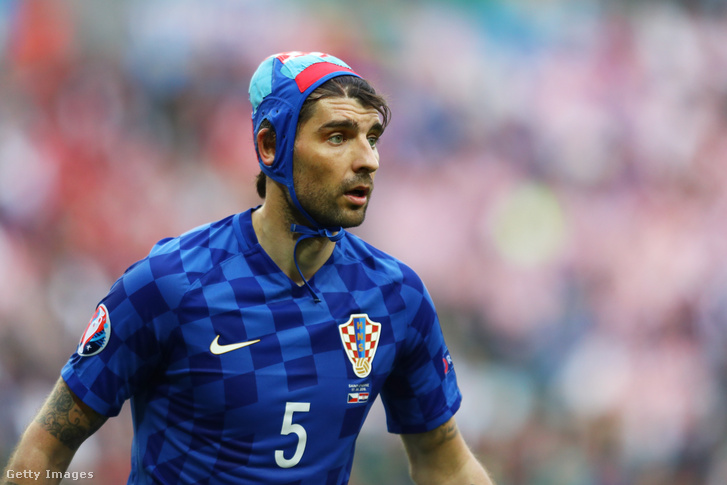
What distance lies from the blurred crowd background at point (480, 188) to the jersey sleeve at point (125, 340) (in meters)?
3.25

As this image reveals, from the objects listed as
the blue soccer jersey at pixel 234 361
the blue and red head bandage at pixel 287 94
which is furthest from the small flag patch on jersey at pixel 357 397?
the blue and red head bandage at pixel 287 94

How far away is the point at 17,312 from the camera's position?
527cm

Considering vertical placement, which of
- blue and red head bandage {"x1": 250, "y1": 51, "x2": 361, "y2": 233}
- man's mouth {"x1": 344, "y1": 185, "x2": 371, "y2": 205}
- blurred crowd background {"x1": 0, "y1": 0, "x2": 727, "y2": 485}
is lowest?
blurred crowd background {"x1": 0, "y1": 0, "x2": 727, "y2": 485}

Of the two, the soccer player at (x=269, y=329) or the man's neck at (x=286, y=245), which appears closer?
the soccer player at (x=269, y=329)

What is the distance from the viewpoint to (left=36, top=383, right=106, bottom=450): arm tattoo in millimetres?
2301

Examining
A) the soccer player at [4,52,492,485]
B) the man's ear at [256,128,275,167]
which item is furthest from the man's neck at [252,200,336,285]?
the man's ear at [256,128,275,167]

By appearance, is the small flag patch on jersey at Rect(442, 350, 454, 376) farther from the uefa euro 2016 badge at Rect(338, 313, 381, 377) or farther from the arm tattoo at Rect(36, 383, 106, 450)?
the arm tattoo at Rect(36, 383, 106, 450)

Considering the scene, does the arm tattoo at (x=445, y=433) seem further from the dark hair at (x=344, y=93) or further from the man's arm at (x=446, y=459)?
the dark hair at (x=344, y=93)

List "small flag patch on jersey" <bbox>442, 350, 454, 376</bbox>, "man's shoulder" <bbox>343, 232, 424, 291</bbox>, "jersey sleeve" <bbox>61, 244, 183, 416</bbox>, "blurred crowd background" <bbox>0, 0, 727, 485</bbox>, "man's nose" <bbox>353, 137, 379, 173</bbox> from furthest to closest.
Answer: "blurred crowd background" <bbox>0, 0, 727, 485</bbox> → "small flag patch on jersey" <bbox>442, 350, 454, 376</bbox> → "man's shoulder" <bbox>343, 232, 424, 291</bbox> → "man's nose" <bbox>353, 137, 379, 173</bbox> → "jersey sleeve" <bbox>61, 244, 183, 416</bbox>

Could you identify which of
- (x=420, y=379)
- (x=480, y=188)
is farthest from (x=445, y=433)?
(x=480, y=188)

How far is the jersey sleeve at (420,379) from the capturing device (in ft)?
8.81

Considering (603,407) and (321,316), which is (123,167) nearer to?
(321,316)

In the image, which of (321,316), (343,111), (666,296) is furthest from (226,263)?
(666,296)

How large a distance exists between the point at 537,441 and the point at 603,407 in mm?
640
